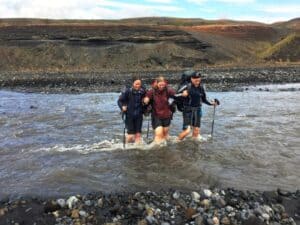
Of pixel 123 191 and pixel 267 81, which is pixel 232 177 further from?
pixel 267 81

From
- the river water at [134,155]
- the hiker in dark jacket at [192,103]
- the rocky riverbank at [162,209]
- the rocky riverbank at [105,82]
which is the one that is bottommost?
the rocky riverbank at [105,82]

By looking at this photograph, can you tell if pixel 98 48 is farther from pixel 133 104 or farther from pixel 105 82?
pixel 133 104

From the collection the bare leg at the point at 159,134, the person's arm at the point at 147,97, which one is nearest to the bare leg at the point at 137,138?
the bare leg at the point at 159,134

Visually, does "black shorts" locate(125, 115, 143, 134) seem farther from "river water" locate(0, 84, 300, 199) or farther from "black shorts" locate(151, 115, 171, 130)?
"river water" locate(0, 84, 300, 199)

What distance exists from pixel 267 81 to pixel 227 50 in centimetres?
3553

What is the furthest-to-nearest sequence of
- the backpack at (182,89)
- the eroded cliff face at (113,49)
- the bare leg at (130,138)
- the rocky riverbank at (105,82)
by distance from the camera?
the eroded cliff face at (113,49), the rocky riverbank at (105,82), the backpack at (182,89), the bare leg at (130,138)

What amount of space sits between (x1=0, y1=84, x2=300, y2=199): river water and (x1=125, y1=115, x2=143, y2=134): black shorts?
0.53 meters

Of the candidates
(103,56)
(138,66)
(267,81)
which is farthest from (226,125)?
(103,56)

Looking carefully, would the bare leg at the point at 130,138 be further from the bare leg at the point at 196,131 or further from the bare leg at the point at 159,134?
the bare leg at the point at 196,131

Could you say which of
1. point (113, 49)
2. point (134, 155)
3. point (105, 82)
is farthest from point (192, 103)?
point (113, 49)

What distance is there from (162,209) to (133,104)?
17.3 feet

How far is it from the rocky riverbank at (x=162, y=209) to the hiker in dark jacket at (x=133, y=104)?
14.4 ft

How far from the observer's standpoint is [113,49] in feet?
217

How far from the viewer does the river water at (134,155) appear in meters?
10.7
